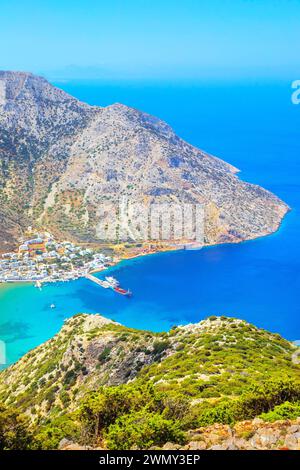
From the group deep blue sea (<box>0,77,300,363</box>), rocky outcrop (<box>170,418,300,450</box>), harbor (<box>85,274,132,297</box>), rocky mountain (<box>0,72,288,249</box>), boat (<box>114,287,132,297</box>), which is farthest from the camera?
rocky mountain (<box>0,72,288,249</box>)

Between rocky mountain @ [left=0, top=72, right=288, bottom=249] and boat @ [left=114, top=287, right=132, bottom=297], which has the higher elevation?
rocky mountain @ [left=0, top=72, right=288, bottom=249]

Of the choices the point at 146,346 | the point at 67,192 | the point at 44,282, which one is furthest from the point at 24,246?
the point at 146,346

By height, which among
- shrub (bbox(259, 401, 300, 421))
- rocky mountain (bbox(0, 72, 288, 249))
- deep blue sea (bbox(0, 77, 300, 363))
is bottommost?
deep blue sea (bbox(0, 77, 300, 363))

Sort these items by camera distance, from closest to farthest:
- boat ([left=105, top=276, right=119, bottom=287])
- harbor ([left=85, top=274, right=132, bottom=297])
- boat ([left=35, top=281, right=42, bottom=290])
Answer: harbor ([left=85, top=274, right=132, bottom=297]), boat ([left=35, top=281, right=42, bottom=290]), boat ([left=105, top=276, right=119, bottom=287])

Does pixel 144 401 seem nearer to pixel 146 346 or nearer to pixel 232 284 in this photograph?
pixel 146 346

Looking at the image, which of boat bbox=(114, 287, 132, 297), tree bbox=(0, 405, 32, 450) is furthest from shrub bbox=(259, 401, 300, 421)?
boat bbox=(114, 287, 132, 297)

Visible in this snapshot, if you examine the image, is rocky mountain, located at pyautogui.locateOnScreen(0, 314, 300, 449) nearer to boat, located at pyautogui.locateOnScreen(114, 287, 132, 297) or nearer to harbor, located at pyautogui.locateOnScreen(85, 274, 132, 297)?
boat, located at pyautogui.locateOnScreen(114, 287, 132, 297)
